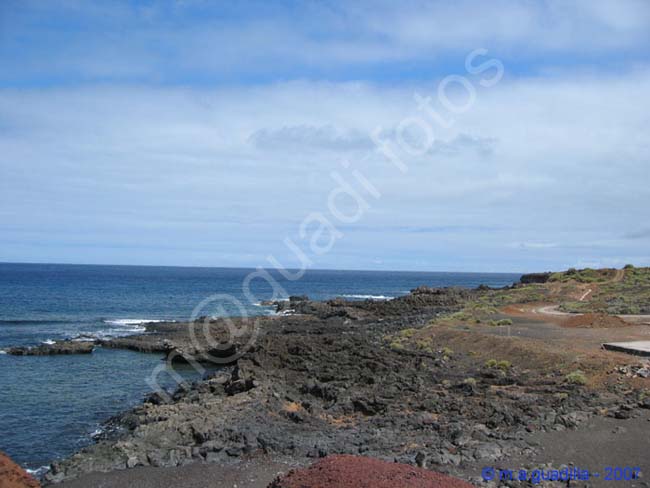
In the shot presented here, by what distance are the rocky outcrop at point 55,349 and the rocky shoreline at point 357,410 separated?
48.7ft

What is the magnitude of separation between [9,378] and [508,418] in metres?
23.6

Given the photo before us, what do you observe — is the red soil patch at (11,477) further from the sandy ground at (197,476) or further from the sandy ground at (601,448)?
the sandy ground at (601,448)

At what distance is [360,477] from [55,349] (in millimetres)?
34528

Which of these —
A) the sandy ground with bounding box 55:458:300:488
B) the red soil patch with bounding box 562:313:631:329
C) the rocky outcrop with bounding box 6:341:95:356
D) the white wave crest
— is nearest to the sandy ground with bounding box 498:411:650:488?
the sandy ground with bounding box 55:458:300:488

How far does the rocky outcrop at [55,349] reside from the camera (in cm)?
3584

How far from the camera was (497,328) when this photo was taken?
1316 inches

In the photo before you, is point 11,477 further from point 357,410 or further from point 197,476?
point 357,410

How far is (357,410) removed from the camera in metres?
18.7

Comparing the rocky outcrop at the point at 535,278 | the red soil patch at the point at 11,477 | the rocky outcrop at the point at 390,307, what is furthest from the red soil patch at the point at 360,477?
the rocky outcrop at the point at 535,278

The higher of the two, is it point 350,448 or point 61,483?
point 350,448

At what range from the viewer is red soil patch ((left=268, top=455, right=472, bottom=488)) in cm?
653

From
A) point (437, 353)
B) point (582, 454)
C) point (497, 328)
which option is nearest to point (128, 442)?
point (582, 454)

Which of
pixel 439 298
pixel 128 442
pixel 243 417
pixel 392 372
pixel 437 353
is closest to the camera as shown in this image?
pixel 128 442

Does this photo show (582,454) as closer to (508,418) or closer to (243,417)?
(508,418)
